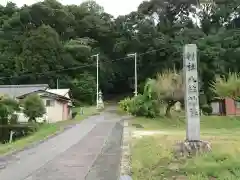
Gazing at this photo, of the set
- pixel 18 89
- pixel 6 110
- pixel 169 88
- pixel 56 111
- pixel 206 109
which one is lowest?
pixel 206 109

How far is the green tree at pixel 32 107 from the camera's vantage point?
97.9 ft

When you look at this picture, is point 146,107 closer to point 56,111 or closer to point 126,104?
point 126,104

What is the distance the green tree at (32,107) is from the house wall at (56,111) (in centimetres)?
493

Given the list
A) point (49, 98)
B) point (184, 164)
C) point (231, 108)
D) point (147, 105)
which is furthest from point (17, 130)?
point (231, 108)

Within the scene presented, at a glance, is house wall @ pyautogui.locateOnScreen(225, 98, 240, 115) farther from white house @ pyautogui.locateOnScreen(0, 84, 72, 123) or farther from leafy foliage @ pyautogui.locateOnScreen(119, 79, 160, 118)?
white house @ pyautogui.locateOnScreen(0, 84, 72, 123)

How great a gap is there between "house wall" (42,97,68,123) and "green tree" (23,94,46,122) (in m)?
4.93

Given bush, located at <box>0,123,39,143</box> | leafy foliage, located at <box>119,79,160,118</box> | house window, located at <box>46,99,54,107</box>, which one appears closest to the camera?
bush, located at <box>0,123,39,143</box>

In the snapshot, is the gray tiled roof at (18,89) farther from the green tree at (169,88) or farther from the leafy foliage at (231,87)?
the leafy foliage at (231,87)

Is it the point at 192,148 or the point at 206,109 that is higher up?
the point at 192,148

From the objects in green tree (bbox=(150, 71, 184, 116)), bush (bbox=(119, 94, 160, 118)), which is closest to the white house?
bush (bbox=(119, 94, 160, 118))

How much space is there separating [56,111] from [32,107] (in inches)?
302

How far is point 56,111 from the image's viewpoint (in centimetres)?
3744

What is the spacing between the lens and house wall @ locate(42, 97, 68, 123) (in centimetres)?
3603

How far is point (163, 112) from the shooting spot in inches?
1372
